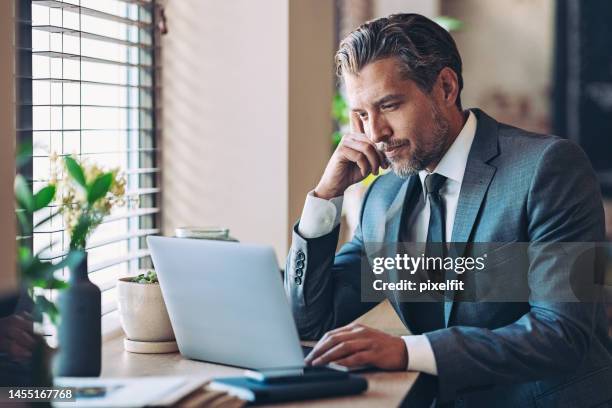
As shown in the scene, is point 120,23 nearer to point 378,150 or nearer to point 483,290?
point 378,150

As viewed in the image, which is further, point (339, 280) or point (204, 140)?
point (204, 140)

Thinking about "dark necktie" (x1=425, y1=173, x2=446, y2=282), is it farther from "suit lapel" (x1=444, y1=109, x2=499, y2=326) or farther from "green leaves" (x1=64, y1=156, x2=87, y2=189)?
"green leaves" (x1=64, y1=156, x2=87, y2=189)

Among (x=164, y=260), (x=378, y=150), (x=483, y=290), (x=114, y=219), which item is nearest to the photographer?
(x=164, y=260)

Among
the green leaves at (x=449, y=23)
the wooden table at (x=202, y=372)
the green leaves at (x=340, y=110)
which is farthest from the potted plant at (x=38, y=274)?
the green leaves at (x=449, y=23)

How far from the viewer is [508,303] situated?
6.78ft

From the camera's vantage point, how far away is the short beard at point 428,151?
7.28 feet

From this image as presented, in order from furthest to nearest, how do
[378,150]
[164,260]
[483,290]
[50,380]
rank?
[378,150] < [483,290] < [164,260] < [50,380]

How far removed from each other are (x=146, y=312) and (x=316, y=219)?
50 centimetres

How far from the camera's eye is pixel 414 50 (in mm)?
2213

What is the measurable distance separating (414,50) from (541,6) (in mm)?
3830

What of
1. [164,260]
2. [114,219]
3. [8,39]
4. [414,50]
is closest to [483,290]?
[414,50]

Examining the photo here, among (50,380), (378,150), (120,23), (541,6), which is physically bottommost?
(50,380)

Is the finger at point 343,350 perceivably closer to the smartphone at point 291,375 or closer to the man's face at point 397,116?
the smartphone at point 291,375

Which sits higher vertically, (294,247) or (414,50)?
(414,50)
